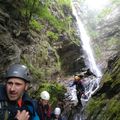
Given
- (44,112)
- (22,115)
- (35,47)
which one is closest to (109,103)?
(44,112)

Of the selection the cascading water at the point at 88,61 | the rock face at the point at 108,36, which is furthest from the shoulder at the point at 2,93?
the rock face at the point at 108,36

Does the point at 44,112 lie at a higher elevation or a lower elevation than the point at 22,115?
higher

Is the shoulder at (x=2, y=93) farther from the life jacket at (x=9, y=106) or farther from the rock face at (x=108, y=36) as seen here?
the rock face at (x=108, y=36)

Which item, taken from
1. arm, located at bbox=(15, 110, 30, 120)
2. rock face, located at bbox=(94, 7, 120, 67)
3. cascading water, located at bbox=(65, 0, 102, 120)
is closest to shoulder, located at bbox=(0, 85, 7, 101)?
arm, located at bbox=(15, 110, 30, 120)

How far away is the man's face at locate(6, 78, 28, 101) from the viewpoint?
3215 mm

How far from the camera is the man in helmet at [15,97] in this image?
10.4ft

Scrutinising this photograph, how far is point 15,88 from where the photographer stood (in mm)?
3213

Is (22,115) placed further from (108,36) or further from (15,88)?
(108,36)

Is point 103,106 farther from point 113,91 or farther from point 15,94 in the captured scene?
A: point 15,94

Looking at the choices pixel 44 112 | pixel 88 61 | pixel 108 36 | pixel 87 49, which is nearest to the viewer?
pixel 44 112

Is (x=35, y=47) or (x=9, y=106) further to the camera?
(x=35, y=47)

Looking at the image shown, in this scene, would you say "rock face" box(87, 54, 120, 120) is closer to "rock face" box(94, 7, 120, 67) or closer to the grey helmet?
the grey helmet

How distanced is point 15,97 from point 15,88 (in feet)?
0.34

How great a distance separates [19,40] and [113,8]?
27.5 meters
